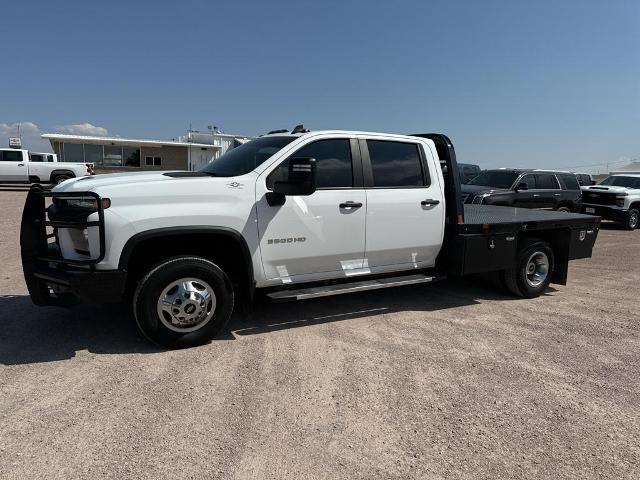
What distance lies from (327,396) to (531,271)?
4.13 metres

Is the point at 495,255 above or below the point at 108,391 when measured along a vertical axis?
above

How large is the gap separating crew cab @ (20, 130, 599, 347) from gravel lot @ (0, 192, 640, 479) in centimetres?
46

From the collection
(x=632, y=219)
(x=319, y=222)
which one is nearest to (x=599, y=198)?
(x=632, y=219)

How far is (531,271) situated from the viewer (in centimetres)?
640

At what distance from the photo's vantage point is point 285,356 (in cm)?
414

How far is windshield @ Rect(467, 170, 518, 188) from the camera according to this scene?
43.2ft

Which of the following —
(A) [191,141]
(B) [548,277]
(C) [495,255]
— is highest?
(A) [191,141]

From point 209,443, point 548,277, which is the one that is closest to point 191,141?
point 548,277

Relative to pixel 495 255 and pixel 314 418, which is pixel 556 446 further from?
pixel 495 255

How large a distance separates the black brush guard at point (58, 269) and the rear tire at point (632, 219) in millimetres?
15890

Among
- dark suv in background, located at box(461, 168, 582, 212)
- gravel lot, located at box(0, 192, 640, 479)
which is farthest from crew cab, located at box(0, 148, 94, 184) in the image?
gravel lot, located at box(0, 192, 640, 479)

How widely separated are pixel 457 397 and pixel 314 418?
110 centimetres

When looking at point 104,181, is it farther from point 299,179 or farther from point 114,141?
point 114,141

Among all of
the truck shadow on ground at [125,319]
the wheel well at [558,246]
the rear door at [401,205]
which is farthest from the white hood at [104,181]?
the wheel well at [558,246]
